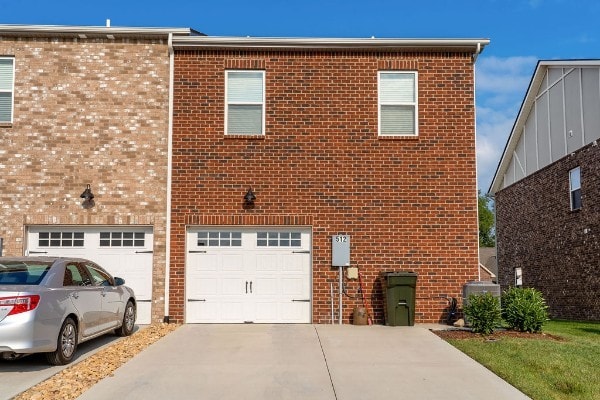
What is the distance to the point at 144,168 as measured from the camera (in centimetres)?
1308

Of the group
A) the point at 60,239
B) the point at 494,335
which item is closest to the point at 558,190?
the point at 494,335

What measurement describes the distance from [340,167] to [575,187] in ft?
36.6

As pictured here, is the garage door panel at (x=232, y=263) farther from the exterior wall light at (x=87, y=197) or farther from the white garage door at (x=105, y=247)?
the exterior wall light at (x=87, y=197)

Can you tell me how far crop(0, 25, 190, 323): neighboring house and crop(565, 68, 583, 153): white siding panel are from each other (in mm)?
14026

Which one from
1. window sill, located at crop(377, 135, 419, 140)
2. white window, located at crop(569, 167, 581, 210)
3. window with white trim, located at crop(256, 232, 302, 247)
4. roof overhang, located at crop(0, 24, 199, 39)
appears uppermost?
roof overhang, located at crop(0, 24, 199, 39)

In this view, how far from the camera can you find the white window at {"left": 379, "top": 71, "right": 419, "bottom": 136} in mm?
13375

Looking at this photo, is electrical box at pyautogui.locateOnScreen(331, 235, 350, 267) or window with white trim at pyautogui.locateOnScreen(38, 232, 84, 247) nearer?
electrical box at pyautogui.locateOnScreen(331, 235, 350, 267)

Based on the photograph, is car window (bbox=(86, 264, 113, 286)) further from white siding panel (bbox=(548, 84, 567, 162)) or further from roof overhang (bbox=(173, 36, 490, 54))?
white siding panel (bbox=(548, 84, 567, 162))

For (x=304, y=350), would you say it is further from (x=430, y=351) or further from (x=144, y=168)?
(x=144, y=168)

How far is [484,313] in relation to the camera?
1099 cm

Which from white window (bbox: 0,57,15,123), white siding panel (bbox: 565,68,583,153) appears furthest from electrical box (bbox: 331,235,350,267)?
white siding panel (bbox: 565,68,583,153)

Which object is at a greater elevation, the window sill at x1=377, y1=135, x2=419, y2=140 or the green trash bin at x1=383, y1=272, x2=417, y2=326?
the window sill at x1=377, y1=135, x2=419, y2=140

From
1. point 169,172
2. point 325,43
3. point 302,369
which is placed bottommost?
point 302,369

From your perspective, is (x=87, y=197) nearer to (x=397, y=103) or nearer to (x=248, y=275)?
(x=248, y=275)
